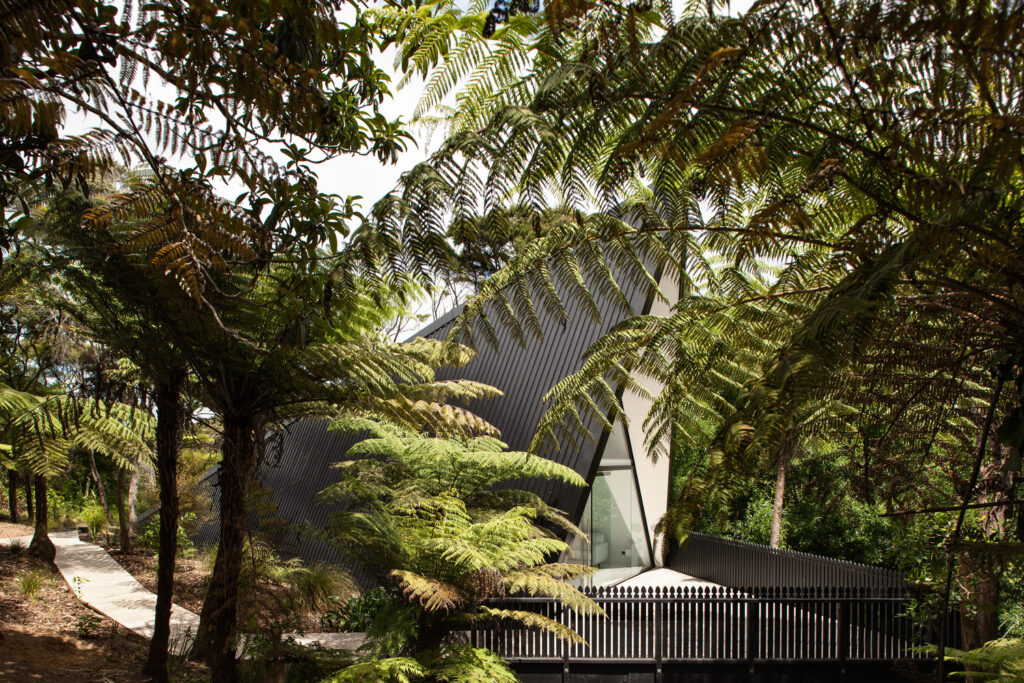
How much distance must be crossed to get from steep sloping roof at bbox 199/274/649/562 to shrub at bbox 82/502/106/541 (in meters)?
5.00

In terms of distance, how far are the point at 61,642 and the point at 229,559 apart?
3.49 metres

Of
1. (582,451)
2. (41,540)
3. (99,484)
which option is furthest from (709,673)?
(99,484)

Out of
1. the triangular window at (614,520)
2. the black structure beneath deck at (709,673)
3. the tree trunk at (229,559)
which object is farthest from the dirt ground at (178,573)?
the triangular window at (614,520)

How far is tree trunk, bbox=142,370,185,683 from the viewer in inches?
211

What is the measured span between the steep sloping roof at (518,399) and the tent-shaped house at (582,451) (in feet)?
0.05

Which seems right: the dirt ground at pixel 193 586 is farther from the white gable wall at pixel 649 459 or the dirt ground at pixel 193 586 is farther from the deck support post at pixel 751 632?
the white gable wall at pixel 649 459

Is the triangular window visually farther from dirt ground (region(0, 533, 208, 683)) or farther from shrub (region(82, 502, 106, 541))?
shrub (region(82, 502, 106, 541))

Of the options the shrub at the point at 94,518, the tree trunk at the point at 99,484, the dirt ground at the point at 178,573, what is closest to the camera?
the dirt ground at the point at 178,573

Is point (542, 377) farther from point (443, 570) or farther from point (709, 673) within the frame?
point (443, 570)

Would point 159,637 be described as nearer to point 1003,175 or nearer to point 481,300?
point 481,300

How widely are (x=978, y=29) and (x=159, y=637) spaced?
622 cm

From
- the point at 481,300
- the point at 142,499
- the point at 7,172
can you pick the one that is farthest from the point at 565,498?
the point at 142,499

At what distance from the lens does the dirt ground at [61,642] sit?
5.61 metres

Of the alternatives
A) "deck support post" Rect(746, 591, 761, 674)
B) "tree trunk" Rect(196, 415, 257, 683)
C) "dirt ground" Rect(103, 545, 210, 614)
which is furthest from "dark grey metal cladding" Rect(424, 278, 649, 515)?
"dirt ground" Rect(103, 545, 210, 614)
